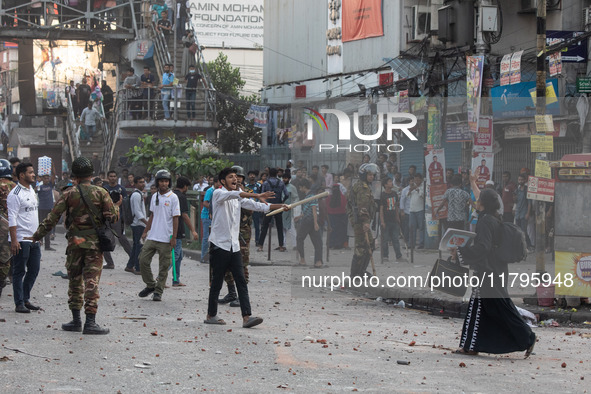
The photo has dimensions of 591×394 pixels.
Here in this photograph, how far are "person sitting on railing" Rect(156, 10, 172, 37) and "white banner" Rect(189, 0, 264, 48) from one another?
25.0m

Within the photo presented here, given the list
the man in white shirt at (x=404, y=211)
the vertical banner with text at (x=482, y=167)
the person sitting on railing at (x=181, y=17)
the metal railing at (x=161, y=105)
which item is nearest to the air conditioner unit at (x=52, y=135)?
the person sitting on railing at (x=181, y=17)

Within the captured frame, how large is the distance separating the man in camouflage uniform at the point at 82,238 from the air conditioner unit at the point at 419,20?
21.2 meters

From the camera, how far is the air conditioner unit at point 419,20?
29.2 metres

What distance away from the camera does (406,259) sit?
42.2 ft

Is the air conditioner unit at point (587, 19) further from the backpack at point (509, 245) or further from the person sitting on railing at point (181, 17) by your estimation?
the person sitting on railing at point (181, 17)

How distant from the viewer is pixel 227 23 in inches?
2363

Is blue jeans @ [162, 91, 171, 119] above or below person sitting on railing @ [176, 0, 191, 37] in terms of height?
below

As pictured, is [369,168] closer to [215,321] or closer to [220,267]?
[220,267]

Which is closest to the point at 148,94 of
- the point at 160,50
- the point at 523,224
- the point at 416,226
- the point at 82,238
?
the point at 160,50

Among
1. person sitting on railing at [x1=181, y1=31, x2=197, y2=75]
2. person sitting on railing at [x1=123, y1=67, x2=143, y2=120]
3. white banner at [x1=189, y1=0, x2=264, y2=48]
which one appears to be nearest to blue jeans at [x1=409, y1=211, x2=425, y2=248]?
person sitting on railing at [x1=123, y1=67, x2=143, y2=120]

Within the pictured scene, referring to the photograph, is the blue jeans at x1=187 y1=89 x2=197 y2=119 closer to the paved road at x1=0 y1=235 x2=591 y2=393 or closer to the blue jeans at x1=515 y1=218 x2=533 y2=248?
the paved road at x1=0 y1=235 x2=591 y2=393

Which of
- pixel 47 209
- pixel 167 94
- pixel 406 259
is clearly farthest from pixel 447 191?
pixel 167 94

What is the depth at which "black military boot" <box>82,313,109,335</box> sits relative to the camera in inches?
359

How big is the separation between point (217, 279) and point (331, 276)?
343 centimetres
